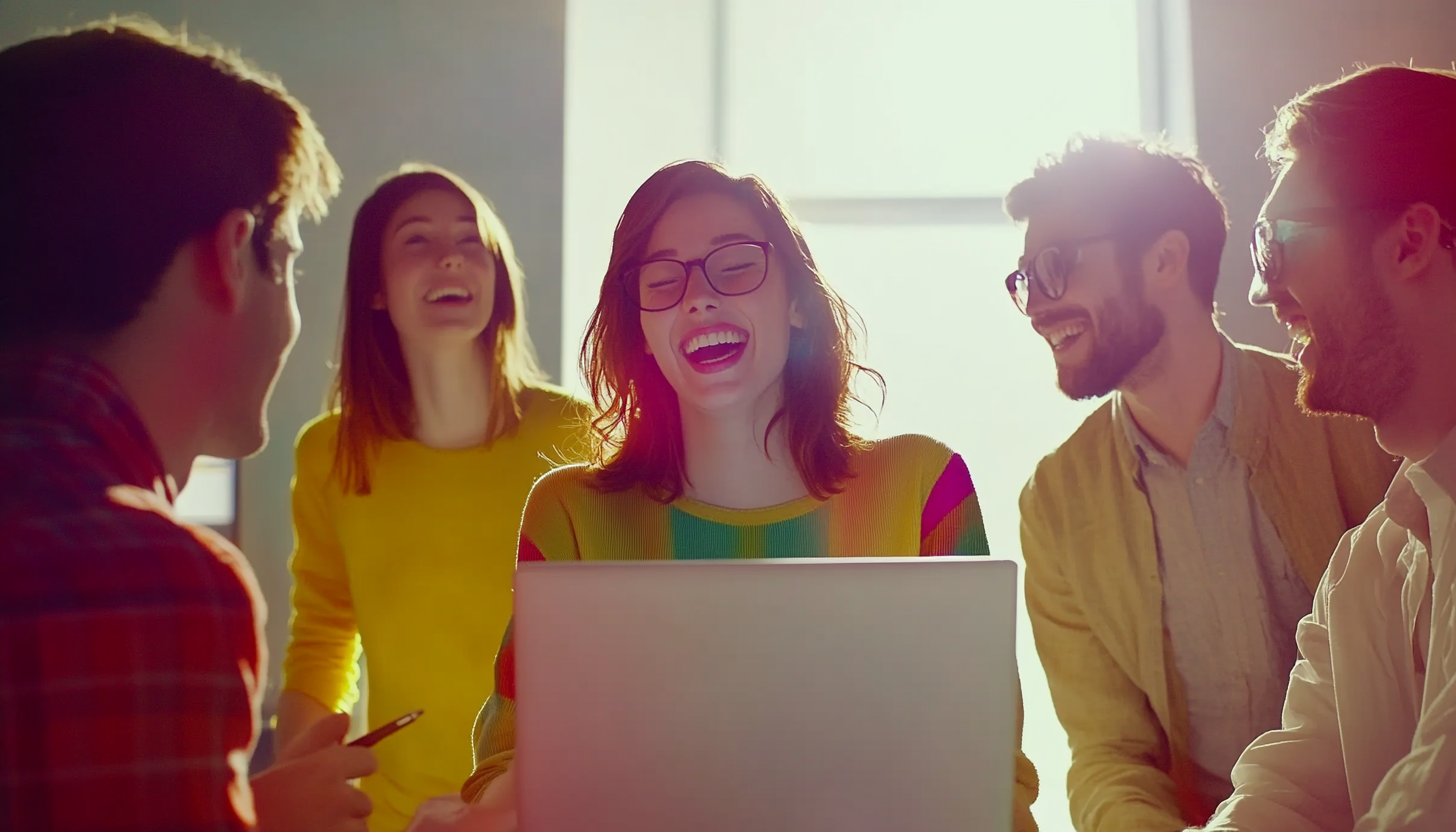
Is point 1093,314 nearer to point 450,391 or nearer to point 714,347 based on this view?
point 714,347

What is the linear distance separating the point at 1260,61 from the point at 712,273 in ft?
6.07

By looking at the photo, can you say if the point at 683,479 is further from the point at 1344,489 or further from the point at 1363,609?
the point at 1344,489

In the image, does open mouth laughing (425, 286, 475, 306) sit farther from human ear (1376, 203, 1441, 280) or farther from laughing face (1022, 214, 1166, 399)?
human ear (1376, 203, 1441, 280)

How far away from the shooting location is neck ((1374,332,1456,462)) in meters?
1.21

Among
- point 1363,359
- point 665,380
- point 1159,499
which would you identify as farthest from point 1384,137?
point 665,380

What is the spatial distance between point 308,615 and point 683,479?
82 cm

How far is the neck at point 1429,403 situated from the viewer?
→ 3.97 ft

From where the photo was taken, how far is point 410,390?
1929 millimetres

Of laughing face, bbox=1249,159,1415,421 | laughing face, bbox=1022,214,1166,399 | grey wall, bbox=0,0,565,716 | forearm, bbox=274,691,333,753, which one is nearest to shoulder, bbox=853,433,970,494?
laughing face, bbox=1249,159,1415,421

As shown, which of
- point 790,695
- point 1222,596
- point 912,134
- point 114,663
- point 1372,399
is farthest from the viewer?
point 912,134

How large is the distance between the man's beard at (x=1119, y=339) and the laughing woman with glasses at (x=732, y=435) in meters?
0.56

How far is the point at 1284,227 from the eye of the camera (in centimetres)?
137

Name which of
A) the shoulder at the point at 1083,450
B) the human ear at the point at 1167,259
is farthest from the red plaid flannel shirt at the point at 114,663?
the human ear at the point at 1167,259

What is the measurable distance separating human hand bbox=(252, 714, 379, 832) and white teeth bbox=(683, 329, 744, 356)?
2.19 feet
